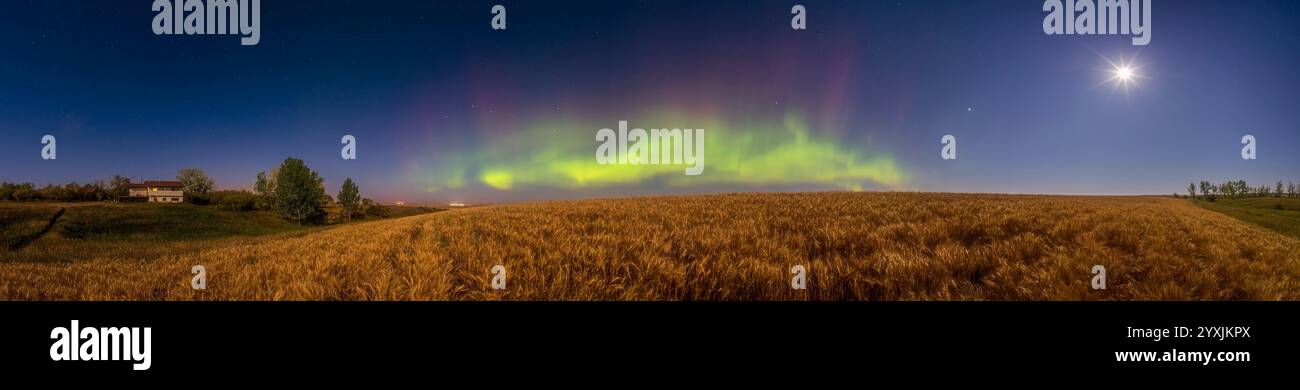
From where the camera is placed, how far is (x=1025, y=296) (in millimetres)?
4055

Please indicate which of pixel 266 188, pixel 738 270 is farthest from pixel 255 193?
pixel 738 270

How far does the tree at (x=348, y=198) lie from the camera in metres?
56.5

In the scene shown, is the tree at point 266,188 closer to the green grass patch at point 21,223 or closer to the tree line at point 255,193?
the tree line at point 255,193

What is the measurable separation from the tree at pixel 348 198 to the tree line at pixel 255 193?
1692mm

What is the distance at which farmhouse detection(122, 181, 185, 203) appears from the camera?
5588cm

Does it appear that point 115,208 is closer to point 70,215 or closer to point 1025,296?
point 70,215

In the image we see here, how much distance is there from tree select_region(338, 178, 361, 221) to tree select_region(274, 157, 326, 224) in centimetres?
1130

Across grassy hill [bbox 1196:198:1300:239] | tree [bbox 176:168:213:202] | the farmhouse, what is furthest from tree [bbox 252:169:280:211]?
grassy hill [bbox 1196:198:1300:239]

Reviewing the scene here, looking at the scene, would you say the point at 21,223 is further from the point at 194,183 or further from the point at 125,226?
the point at 194,183

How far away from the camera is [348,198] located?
188 feet

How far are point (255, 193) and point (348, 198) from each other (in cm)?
1039

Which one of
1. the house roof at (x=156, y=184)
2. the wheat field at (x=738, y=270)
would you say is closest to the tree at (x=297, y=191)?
the house roof at (x=156, y=184)

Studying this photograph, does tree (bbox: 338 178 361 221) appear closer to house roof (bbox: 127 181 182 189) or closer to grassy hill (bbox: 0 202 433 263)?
grassy hill (bbox: 0 202 433 263)
